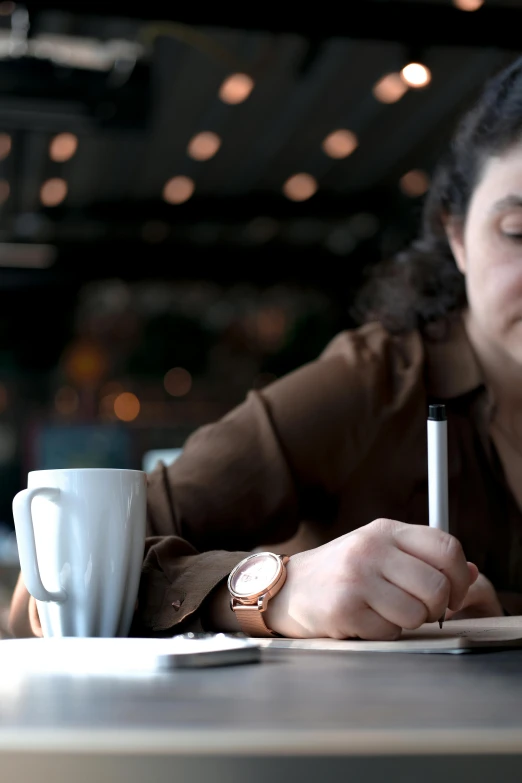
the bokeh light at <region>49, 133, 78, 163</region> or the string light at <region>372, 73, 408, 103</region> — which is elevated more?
the bokeh light at <region>49, 133, 78, 163</region>

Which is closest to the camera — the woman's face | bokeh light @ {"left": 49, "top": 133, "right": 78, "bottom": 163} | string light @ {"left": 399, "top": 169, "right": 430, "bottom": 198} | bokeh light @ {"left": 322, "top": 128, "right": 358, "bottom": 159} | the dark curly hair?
the woman's face

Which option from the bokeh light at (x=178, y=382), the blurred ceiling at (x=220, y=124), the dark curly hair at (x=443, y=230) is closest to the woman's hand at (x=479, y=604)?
the dark curly hair at (x=443, y=230)

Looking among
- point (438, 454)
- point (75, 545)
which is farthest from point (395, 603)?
point (75, 545)

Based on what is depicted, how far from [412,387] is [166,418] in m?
7.30

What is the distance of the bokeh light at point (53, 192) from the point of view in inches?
282

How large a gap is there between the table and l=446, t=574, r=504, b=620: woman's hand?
0.45 metres

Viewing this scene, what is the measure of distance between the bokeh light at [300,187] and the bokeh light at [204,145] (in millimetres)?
756

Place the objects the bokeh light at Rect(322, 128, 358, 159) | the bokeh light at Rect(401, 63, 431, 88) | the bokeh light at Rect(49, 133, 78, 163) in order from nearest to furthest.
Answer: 1. the bokeh light at Rect(401, 63, 431, 88)
2. the bokeh light at Rect(49, 133, 78, 163)
3. the bokeh light at Rect(322, 128, 358, 159)

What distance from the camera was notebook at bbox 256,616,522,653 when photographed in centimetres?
75

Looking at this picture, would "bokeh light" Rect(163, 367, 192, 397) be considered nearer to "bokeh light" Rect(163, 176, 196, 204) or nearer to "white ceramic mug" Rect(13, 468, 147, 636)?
"bokeh light" Rect(163, 176, 196, 204)

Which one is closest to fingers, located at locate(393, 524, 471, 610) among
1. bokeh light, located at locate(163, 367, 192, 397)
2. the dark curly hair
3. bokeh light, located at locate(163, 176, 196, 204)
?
the dark curly hair

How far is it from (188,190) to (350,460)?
6189 mm

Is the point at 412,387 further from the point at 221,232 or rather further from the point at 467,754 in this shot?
the point at 221,232

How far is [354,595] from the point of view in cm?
80
